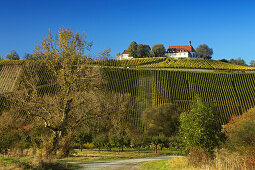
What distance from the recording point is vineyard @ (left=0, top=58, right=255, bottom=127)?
188 ft

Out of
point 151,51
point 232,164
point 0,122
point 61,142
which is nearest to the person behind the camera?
point 232,164

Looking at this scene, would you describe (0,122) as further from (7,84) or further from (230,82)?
(230,82)

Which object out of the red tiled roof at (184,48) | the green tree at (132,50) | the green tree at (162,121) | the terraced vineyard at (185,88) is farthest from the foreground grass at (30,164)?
the red tiled roof at (184,48)

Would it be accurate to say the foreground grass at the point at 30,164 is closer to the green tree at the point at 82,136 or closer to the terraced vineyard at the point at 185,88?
the green tree at the point at 82,136

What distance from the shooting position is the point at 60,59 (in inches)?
895

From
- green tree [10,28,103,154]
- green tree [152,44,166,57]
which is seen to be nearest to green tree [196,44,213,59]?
green tree [152,44,166,57]

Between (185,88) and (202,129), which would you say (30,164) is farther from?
(185,88)

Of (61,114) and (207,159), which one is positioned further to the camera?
(61,114)

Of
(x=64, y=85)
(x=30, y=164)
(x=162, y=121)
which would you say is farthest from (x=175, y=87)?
(x=30, y=164)

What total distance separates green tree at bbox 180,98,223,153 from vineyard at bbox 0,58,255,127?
110 ft

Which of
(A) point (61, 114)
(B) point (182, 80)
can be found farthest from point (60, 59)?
(B) point (182, 80)

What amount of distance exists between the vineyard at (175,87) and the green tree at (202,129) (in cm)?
3347

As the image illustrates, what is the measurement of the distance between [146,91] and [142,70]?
14.6 metres

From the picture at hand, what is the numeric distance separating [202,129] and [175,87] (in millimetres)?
48408
